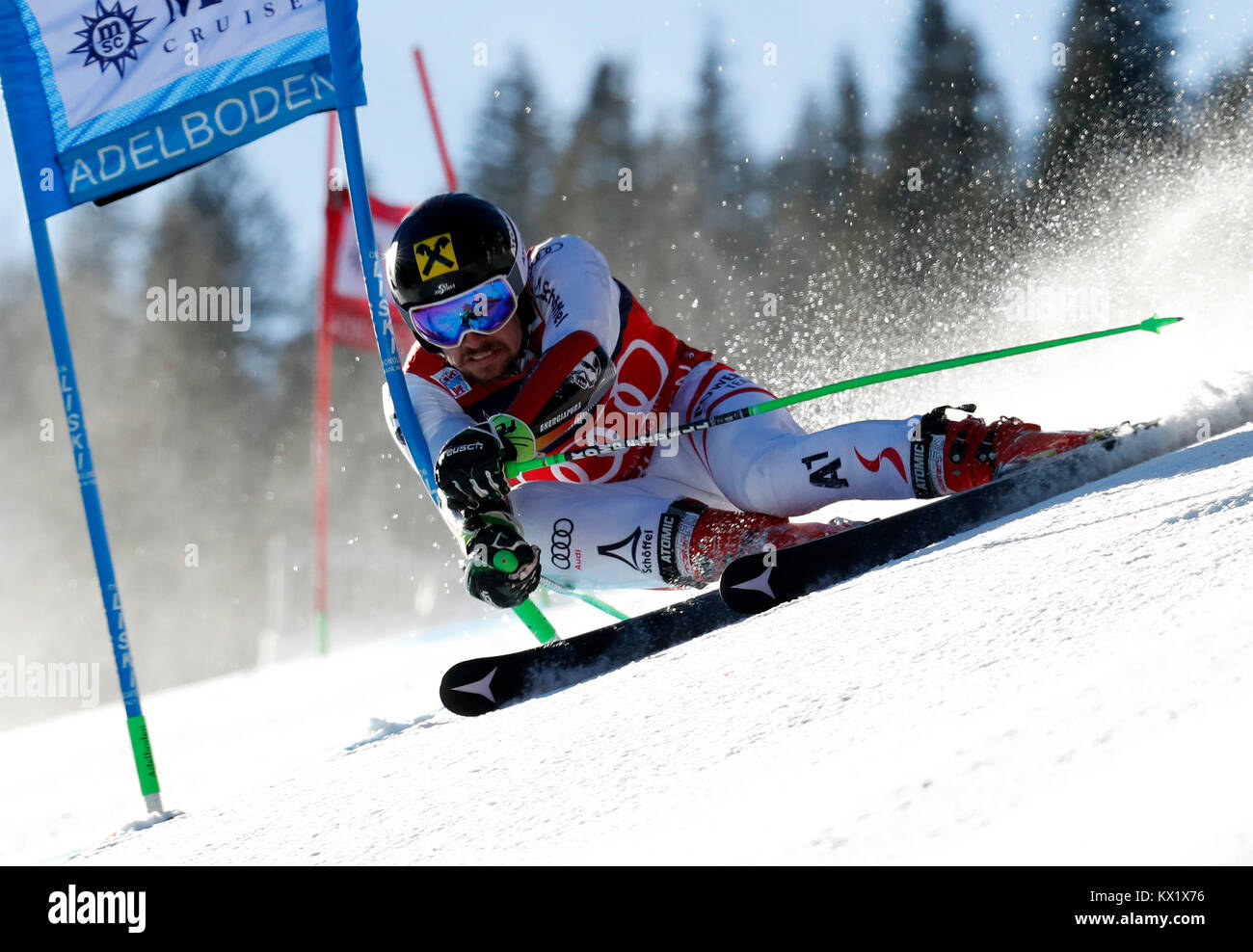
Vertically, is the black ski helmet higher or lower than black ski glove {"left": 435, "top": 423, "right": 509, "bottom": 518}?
higher

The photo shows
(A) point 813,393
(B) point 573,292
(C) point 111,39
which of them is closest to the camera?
(A) point 813,393

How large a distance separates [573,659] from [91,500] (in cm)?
170

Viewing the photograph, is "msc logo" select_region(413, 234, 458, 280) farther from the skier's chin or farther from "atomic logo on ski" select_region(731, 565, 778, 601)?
"atomic logo on ski" select_region(731, 565, 778, 601)

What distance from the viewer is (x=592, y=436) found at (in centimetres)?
381

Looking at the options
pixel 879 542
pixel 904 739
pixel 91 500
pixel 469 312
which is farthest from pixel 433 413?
pixel 904 739

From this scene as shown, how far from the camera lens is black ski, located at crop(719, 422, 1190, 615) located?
2.86 metres

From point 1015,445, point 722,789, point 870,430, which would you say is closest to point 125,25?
point 870,430

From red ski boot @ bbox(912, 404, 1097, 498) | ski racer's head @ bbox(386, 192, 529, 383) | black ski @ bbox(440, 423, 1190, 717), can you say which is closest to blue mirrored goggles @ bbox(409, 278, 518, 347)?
ski racer's head @ bbox(386, 192, 529, 383)

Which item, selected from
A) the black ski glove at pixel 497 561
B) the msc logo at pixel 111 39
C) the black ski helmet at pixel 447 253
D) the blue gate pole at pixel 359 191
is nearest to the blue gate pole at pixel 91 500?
the msc logo at pixel 111 39

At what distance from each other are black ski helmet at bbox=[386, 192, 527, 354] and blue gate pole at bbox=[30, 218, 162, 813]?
1.08m

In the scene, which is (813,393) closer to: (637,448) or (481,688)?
(637,448)

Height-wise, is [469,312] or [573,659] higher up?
[469,312]
